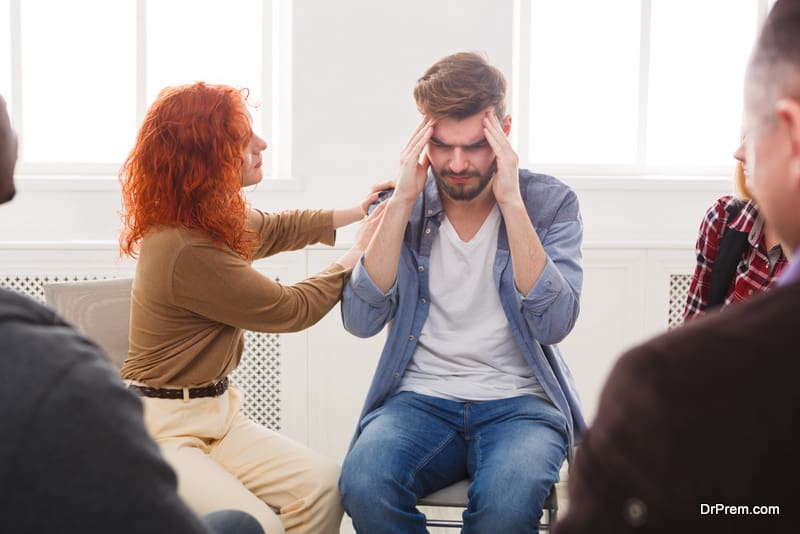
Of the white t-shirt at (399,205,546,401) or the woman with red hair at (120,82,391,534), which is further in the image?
the white t-shirt at (399,205,546,401)

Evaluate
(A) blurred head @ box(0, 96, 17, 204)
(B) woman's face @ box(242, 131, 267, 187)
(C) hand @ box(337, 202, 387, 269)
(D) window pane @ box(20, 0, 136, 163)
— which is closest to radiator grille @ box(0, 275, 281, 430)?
(D) window pane @ box(20, 0, 136, 163)

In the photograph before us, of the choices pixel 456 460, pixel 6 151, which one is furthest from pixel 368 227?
pixel 6 151

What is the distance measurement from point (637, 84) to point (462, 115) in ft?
6.86

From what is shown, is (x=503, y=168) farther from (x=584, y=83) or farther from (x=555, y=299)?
(x=584, y=83)

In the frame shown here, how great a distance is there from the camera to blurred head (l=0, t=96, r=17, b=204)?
87 centimetres

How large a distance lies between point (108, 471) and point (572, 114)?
12.0 feet

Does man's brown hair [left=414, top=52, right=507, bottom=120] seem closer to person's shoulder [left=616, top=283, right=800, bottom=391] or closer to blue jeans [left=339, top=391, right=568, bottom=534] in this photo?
blue jeans [left=339, top=391, right=568, bottom=534]

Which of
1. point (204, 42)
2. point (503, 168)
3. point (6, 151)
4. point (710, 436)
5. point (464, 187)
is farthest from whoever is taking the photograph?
point (204, 42)

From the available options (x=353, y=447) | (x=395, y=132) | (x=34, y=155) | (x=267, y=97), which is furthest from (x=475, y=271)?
(x=34, y=155)

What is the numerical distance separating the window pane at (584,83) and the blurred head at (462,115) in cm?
188

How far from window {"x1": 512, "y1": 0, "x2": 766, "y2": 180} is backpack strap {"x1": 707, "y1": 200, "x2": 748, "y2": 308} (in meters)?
2.00

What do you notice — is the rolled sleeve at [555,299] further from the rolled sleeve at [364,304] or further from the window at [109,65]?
the window at [109,65]

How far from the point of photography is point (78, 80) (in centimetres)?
394

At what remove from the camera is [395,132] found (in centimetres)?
355
